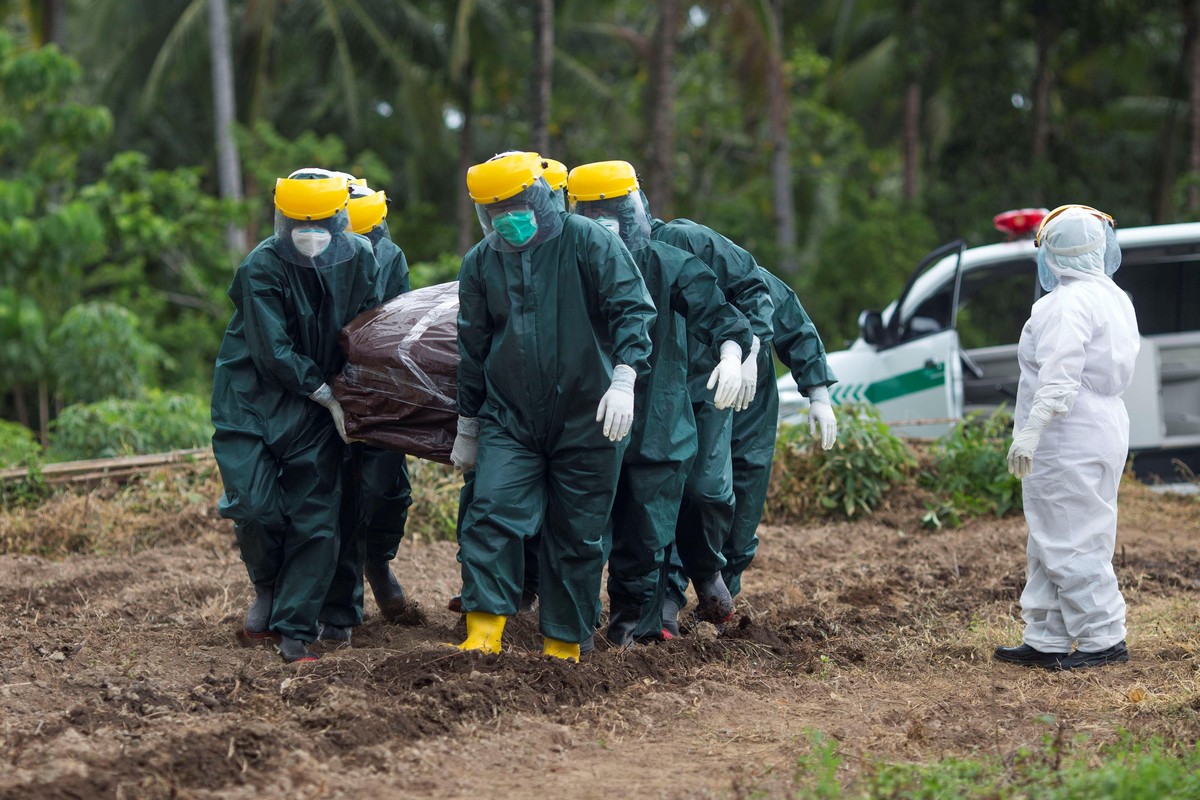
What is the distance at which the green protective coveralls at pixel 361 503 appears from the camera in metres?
5.45

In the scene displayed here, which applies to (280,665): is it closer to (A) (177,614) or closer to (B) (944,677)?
(A) (177,614)

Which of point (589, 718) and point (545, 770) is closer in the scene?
point (545, 770)

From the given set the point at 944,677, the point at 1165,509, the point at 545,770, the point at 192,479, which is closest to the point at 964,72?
the point at 1165,509

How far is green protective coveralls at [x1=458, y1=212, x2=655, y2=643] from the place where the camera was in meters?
4.73

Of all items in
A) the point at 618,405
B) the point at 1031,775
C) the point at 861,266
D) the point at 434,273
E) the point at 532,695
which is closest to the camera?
the point at 1031,775

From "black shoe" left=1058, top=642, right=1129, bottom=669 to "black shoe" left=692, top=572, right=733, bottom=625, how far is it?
1329 mm

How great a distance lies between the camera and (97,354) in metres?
11.3

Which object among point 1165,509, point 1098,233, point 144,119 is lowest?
point 1165,509

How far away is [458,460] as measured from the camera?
5027 mm

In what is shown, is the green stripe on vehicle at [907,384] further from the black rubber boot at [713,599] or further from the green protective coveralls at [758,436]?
the black rubber boot at [713,599]

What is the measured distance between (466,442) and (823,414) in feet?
4.61

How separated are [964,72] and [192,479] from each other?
1408cm

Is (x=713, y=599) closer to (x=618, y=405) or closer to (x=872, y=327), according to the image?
(x=618, y=405)

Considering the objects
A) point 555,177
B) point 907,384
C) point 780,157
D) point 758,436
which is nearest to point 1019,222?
point 907,384
